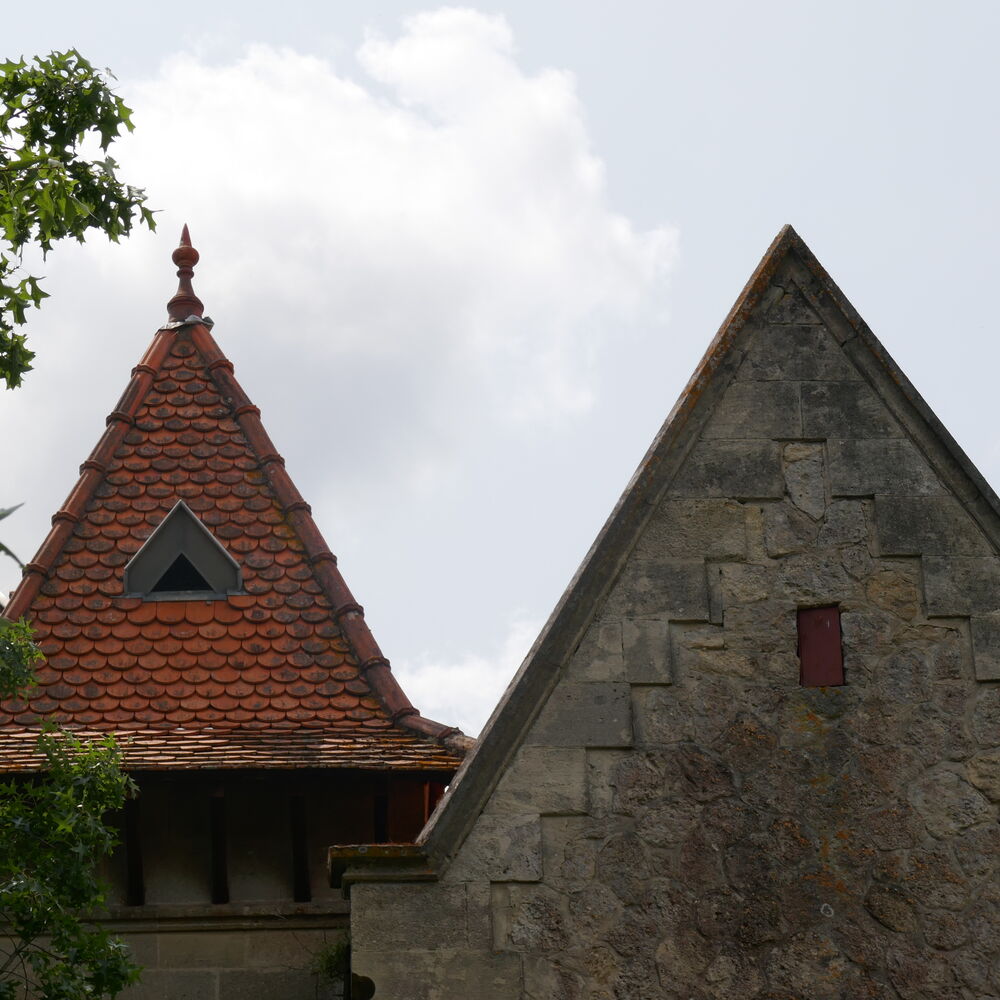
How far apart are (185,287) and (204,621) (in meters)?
3.40

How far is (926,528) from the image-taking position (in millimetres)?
7992

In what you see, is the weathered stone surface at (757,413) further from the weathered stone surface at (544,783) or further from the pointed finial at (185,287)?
the pointed finial at (185,287)

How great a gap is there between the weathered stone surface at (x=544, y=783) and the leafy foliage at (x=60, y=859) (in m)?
2.17

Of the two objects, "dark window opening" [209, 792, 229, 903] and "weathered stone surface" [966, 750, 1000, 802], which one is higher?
"weathered stone surface" [966, 750, 1000, 802]

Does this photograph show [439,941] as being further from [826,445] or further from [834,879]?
[826,445]

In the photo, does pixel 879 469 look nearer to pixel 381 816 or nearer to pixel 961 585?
pixel 961 585

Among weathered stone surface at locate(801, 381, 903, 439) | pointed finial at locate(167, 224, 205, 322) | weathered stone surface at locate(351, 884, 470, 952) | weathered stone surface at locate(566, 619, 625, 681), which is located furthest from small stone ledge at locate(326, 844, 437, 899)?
pointed finial at locate(167, 224, 205, 322)

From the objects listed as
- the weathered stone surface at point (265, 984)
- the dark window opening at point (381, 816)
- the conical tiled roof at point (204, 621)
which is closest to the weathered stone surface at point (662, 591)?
the conical tiled roof at point (204, 621)

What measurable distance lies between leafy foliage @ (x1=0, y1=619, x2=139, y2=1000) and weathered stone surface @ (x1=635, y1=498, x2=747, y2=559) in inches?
116

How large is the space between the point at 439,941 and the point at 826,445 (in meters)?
2.71

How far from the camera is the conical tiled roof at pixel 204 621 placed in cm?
1116

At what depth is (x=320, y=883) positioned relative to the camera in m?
10.8

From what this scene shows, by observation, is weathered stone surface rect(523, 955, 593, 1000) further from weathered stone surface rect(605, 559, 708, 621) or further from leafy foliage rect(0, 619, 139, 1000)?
leafy foliage rect(0, 619, 139, 1000)

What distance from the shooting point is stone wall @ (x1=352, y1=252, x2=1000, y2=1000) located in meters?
7.35
